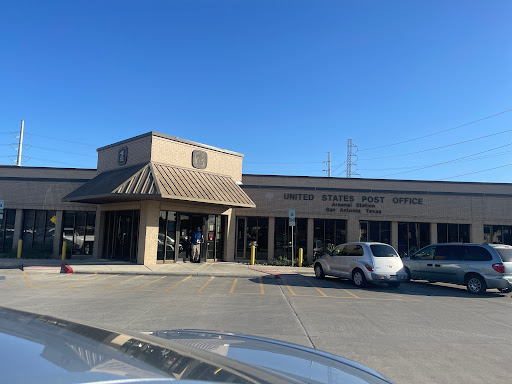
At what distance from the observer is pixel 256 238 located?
2280cm

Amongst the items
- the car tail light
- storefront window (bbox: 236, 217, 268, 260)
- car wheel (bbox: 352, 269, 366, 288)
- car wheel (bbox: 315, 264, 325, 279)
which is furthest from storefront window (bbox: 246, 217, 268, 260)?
the car tail light

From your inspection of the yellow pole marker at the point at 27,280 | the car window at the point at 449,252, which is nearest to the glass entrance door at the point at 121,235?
the yellow pole marker at the point at 27,280

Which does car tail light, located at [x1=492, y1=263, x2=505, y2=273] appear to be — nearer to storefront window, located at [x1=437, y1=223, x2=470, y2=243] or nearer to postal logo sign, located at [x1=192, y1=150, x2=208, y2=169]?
storefront window, located at [x1=437, y1=223, x2=470, y2=243]

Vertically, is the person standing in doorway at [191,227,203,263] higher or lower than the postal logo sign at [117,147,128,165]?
lower

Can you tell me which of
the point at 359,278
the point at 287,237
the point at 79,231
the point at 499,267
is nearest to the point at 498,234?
the point at 499,267

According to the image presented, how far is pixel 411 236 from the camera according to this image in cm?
2316

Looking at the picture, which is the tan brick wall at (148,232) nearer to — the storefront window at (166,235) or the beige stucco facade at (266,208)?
the storefront window at (166,235)

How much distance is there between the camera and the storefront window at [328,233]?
23.0 meters

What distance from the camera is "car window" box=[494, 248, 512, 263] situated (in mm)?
12734

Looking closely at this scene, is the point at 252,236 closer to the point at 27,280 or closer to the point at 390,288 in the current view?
the point at 390,288

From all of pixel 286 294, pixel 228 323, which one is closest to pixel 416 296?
pixel 286 294

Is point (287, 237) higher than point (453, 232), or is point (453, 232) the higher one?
point (453, 232)

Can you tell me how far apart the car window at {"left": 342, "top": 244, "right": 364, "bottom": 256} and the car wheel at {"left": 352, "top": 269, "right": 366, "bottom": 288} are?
2.19ft

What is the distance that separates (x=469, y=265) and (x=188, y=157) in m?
14.0
